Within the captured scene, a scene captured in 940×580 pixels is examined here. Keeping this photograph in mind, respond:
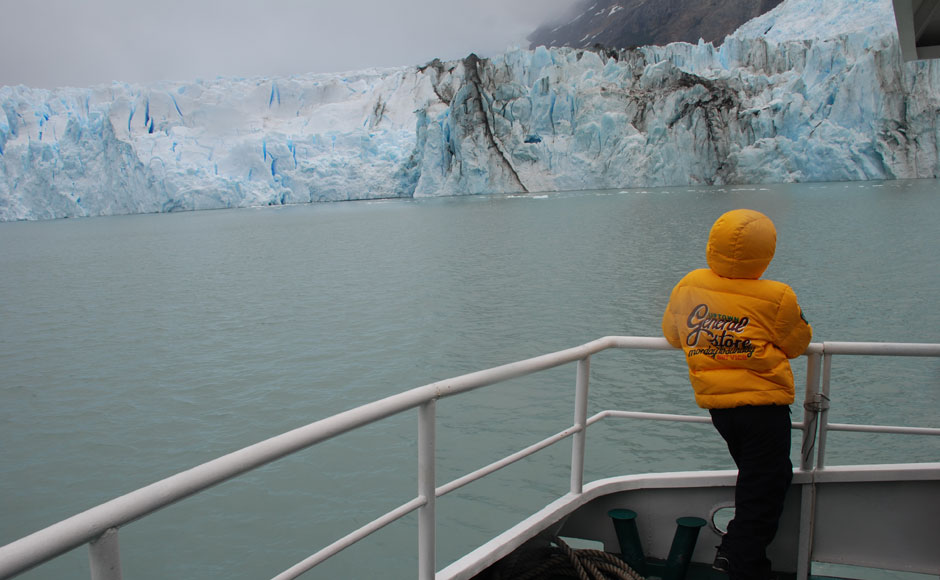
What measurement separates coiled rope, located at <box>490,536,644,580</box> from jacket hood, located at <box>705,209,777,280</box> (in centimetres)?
88

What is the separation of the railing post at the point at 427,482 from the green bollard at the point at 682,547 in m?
0.83

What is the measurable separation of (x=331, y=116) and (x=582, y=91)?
23914 mm

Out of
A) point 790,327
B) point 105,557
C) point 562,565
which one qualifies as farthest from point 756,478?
point 105,557

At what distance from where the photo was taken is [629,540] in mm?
1984

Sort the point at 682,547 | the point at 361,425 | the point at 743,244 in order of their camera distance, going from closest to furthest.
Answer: the point at 361,425
the point at 743,244
the point at 682,547

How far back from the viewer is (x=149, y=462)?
5.32 metres

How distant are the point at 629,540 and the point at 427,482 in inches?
33.8

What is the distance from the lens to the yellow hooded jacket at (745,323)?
1.68 m

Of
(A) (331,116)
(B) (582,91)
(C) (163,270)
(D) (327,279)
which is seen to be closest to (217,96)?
(A) (331,116)

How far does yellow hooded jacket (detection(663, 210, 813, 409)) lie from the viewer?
5.51 feet

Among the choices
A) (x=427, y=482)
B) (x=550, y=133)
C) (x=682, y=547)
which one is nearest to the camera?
(x=427, y=482)

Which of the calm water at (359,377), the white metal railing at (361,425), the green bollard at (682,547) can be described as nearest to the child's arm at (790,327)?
the white metal railing at (361,425)

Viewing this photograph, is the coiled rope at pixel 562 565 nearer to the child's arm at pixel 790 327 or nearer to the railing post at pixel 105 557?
the child's arm at pixel 790 327

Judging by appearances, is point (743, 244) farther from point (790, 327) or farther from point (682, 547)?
point (682, 547)
